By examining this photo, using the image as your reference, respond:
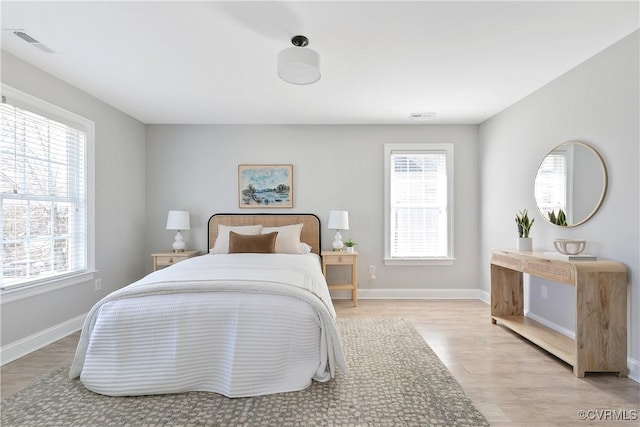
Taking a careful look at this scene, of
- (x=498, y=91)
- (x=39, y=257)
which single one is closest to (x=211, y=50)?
(x=39, y=257)

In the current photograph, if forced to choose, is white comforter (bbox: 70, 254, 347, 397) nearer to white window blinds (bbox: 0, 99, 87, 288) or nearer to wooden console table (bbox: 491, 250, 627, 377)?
white window blinds (bbox: 0, 99, 87, 288)

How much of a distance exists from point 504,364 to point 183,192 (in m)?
4.20

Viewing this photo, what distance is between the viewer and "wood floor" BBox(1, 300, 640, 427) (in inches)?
74.8

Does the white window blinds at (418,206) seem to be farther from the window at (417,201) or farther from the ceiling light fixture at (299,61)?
the ceiling light fixture at (299,61)

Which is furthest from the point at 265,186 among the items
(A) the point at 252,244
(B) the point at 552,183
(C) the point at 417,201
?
(B) the point at 552,183

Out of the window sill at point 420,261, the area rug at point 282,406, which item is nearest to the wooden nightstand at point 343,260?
the window sill at point 420,261

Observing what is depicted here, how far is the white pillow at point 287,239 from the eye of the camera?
12.8 feet

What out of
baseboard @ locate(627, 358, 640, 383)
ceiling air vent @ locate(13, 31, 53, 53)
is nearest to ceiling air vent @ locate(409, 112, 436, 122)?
baseboard @ locate(627, 358, 640, 383)

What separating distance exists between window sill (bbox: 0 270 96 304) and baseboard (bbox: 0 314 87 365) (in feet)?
1.16

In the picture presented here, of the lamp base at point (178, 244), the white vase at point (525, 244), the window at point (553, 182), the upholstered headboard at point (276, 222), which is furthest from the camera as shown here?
the upholstered headboard at point (276, 222)

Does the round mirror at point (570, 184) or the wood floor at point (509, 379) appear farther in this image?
the round mirror at point (570, 184)

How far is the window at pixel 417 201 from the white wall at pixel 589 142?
2.09ft

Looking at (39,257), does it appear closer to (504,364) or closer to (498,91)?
(504,364)

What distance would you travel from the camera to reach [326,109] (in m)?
3.89
